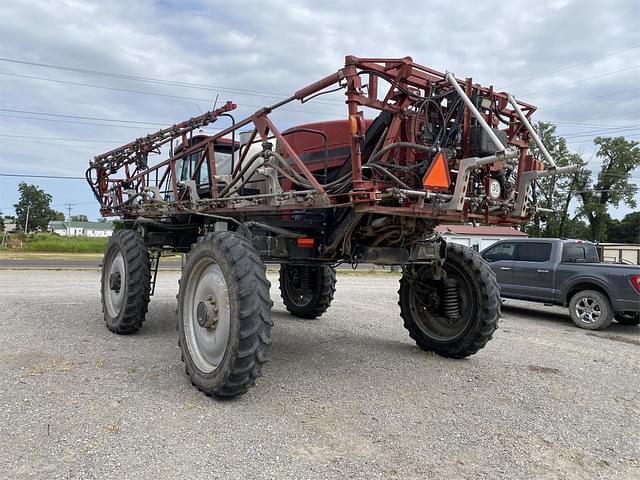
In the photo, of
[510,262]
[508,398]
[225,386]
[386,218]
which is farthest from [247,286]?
[510,262]

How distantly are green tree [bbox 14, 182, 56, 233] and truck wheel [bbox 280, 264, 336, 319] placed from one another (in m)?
94.3

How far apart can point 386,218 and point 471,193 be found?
82cm

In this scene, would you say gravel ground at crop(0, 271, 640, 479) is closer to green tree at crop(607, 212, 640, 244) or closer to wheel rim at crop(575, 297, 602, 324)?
wheel rim at crop(575, 297, 602, 324)

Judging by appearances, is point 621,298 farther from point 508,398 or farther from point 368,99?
point 368,99

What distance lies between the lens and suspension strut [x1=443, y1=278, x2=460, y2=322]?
6.12 m

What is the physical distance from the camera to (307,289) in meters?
8.88

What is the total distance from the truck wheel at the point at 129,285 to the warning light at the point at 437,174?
438 cm

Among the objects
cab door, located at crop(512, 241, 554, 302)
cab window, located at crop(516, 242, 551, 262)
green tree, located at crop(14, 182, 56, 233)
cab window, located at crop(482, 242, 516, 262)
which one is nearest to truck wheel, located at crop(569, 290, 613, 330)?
cab door, located at crop(512, 241, 554, 302)

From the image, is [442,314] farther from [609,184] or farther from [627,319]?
[609,184]

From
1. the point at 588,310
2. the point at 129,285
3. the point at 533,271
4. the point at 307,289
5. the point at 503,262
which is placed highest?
the point at 503,262

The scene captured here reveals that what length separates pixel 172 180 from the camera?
276 inches

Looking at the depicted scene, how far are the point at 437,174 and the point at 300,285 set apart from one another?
5.18m

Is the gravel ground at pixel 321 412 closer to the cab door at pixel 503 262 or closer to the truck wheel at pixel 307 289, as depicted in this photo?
the truck wheel at pixel 307 289

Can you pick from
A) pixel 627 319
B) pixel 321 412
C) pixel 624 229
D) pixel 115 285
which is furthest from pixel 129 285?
pixel 624 229
